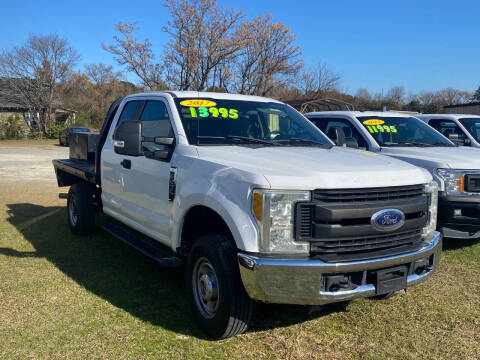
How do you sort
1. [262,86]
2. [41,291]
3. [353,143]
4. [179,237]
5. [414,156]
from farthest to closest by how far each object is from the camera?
[262,86]
[414,156]
[353,143]
[41,291]
[179,237]

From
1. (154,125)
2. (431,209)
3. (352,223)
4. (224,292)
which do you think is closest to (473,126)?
(431,209)

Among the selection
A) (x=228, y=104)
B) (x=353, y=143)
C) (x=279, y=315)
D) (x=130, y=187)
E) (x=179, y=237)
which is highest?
(x=228, y=104)

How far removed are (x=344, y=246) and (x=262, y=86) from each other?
33.7 m

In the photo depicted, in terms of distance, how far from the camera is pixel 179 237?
3.98 meters

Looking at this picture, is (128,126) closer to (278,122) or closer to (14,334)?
(278,122)

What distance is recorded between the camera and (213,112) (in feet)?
14.6

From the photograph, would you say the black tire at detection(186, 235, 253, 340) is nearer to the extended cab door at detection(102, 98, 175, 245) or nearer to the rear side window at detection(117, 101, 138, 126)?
the extended cab door at detection(102, 98, 175, 245)

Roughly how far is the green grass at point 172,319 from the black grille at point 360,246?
2.56ft

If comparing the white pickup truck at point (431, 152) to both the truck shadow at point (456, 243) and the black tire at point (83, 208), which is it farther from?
the black tire at point (83, 208)

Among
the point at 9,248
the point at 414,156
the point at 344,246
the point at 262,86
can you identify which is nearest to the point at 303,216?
the point at 344,246

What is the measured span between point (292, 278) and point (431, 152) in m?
4.24

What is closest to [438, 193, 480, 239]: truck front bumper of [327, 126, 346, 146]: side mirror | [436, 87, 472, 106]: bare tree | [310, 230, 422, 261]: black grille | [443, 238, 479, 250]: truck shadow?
[443, 238, 479, 250]: truck shadow

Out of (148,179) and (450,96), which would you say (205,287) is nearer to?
(148,179)

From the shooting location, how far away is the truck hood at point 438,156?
579cm
